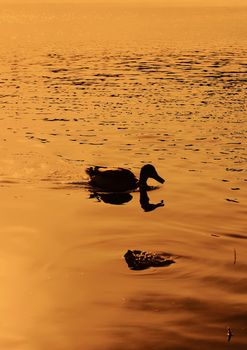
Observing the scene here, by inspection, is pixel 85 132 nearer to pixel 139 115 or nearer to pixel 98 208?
pixel 139 115

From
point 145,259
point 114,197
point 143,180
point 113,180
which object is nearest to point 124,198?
point 114,197

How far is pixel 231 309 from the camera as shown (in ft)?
44.2

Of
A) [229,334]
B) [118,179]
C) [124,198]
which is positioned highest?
[229,334]

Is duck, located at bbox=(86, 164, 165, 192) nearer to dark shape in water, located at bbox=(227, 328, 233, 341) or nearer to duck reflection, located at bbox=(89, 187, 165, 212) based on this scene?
duck reflection, located at bbox=(89, 187, 165, 212)

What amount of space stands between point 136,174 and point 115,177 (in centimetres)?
248

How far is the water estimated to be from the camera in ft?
42.3

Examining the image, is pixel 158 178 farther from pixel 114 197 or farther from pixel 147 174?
pixel 114 197

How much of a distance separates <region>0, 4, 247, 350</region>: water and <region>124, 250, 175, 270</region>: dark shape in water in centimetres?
22

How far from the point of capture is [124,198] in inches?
894

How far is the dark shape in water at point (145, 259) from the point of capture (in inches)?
623

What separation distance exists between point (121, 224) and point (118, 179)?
12.7ft

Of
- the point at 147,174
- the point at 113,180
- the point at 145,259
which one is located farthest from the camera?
the point at 147,174

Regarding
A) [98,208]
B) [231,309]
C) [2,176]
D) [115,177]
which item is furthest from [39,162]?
[231,309]

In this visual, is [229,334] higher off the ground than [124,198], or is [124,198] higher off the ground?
[229,334]
